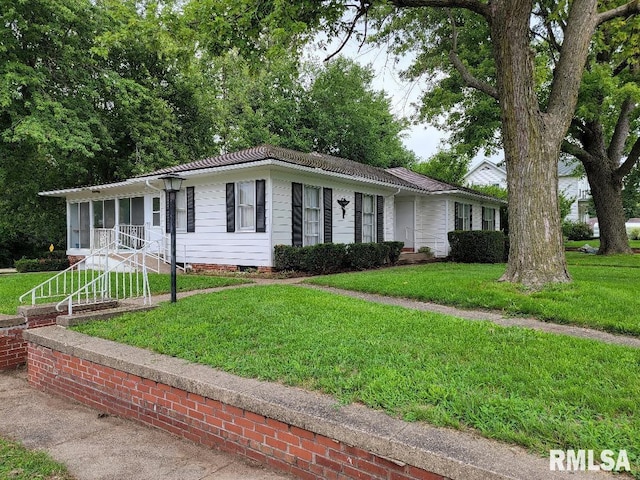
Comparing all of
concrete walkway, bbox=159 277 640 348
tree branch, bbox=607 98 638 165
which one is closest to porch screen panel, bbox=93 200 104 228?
concrete walkway, bbox=159 277 640 348

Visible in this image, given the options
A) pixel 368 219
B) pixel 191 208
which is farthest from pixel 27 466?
pixel 368 219

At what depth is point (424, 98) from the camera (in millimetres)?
15703

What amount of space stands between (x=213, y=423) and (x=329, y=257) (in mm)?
8643

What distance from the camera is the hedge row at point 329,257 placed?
1145 centimetres

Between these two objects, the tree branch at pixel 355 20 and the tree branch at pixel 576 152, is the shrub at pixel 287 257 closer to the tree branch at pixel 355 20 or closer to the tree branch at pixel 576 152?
the tree branch at pixel 355 20

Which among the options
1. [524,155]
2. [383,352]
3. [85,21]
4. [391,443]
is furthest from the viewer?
[85,21]

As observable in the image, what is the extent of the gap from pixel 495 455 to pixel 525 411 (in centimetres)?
57

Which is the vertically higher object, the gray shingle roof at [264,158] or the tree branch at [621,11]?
the tree branch at [621,11]

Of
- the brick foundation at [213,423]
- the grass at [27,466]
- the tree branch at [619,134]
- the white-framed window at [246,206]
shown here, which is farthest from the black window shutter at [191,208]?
the tree branch at [619,134]

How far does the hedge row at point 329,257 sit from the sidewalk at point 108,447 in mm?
7120

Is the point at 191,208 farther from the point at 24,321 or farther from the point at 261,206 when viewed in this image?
the point at 24,321

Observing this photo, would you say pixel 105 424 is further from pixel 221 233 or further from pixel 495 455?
pixel 221 233

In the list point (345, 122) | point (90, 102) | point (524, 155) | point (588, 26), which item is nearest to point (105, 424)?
point (524, 155)

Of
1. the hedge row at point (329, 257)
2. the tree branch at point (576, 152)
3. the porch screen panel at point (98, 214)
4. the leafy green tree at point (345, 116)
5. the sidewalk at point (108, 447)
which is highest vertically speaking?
the leafy green tree at point (345, 116)
